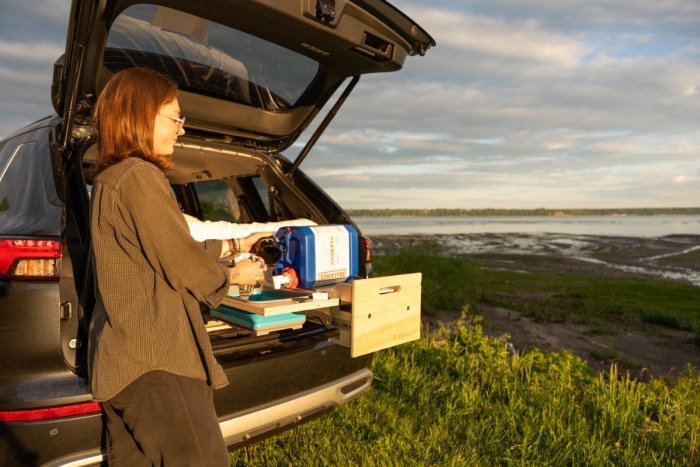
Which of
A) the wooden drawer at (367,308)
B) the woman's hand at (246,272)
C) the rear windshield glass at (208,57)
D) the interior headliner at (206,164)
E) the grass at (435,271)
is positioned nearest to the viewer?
the woman's hand at (246,272)

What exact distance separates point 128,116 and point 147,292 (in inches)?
23.2

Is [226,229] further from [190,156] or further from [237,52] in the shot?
[237,52]

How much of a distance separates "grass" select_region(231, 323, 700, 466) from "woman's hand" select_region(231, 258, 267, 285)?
1.45 metres

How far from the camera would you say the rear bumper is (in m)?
1.72

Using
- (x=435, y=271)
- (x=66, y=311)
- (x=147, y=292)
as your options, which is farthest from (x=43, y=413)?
(x=435, y=271)

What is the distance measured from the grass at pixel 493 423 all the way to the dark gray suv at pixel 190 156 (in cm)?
49

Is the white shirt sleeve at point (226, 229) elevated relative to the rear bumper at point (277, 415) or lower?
elevated

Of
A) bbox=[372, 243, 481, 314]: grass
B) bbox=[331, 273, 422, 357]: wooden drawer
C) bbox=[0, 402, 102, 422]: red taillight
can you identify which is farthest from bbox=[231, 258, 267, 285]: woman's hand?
bbox=[372, 243, 481, 314]: grass

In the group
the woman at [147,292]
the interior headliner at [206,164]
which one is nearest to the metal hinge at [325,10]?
the woman at [147,292]

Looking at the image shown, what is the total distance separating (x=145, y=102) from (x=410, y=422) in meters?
2.64

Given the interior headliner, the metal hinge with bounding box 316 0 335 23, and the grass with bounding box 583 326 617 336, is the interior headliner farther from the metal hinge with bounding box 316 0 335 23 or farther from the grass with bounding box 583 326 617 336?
the grass with bounding box 583 326 617 336

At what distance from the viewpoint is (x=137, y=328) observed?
4.78ft

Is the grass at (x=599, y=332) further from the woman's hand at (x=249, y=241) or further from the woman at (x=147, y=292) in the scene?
the woman at (x=147, y=292)

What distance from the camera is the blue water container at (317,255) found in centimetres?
245
